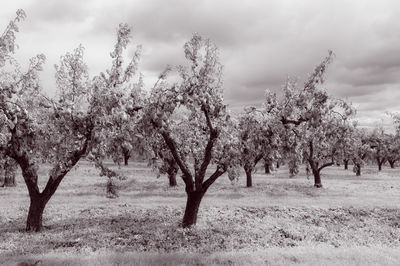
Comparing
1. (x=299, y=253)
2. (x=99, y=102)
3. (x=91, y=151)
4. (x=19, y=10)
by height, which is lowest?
(x=299, y=253)

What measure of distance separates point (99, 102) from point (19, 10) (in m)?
5.47

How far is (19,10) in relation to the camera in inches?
725

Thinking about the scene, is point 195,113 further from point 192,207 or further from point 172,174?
point 172,174

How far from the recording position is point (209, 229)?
2612 cm

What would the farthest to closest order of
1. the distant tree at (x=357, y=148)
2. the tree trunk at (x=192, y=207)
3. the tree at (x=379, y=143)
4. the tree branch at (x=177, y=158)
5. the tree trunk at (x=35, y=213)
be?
1. the tree at (x=379, y=143)
2. the distant tree at (x=357, y=148)
3. the tree trunk at (x=192, y=207)
4. the tree trunk at (x=35, y=213)
5. the tree branch at (x=177, y=158)

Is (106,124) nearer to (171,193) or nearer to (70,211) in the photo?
(70,211)

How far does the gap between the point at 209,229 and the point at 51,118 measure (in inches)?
482

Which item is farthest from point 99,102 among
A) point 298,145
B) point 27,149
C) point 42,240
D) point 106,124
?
point 298,145

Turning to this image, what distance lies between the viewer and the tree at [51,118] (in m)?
19.0

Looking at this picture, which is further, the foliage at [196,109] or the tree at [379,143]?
the tree at [379,143]

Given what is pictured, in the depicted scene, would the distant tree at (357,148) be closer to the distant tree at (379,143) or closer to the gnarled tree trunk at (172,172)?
the distant tree at (379,143)

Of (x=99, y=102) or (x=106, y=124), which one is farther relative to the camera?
(x=106, y=124)

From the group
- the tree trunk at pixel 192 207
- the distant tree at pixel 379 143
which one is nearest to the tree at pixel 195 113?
the tree trunk at pixel 192 207

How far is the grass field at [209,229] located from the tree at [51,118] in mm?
4136
